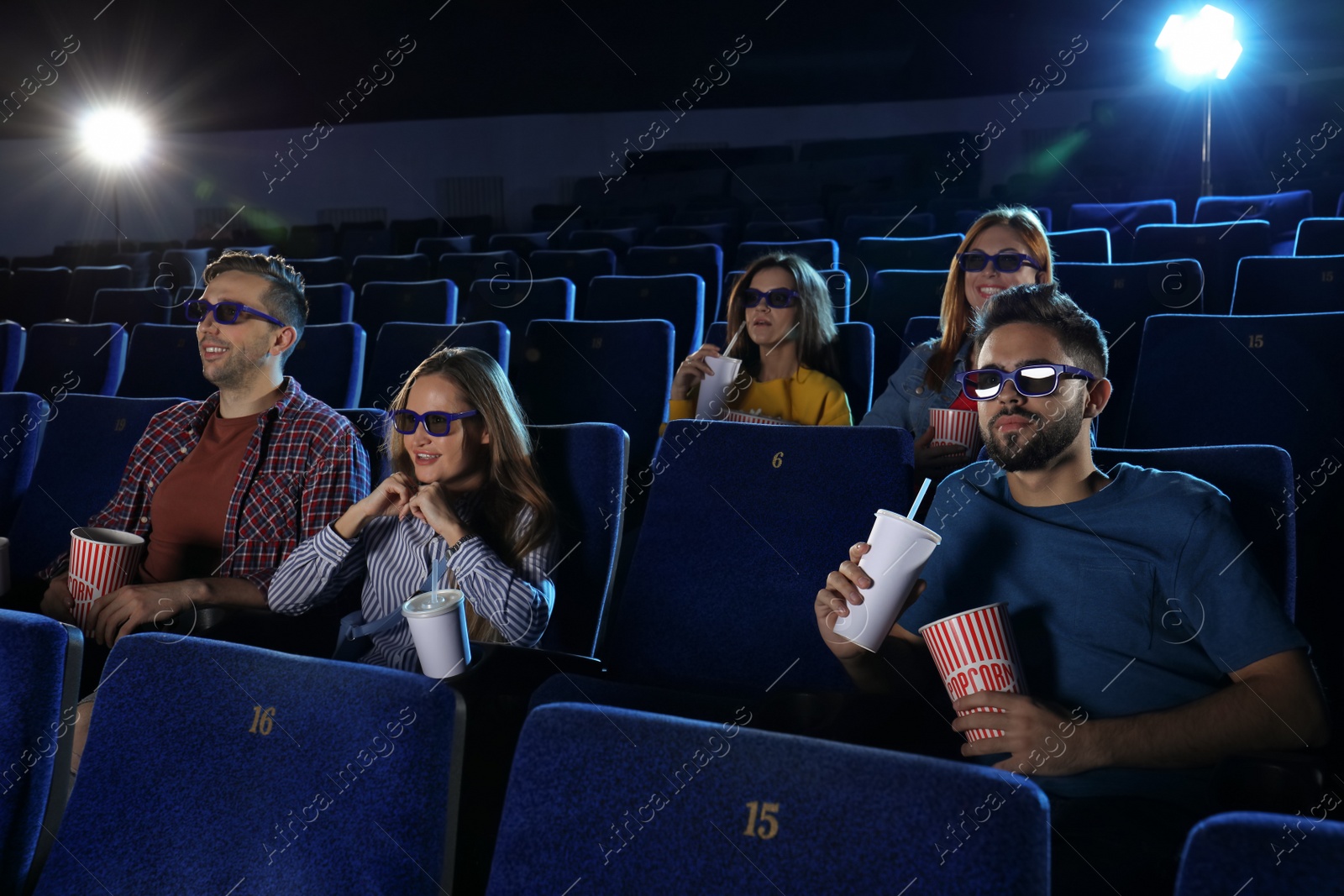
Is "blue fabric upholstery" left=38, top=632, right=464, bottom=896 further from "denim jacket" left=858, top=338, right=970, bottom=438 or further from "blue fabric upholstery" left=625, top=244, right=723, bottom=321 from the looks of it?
"blue fabric upholstery" left=625, top=244, right=723, bottom=321

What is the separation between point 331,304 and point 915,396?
241cm

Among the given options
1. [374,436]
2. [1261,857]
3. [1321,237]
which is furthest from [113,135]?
[1261,857]

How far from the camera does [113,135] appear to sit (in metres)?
9.22

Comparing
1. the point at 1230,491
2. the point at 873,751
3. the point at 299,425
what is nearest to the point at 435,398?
the point at 299,425

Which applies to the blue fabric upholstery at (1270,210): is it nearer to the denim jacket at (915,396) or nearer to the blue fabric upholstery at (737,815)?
the denim jacket at (915,396)

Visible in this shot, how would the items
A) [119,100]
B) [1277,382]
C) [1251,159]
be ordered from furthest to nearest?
1. [119,100]
2. [1251,159]
3. [1277,382]

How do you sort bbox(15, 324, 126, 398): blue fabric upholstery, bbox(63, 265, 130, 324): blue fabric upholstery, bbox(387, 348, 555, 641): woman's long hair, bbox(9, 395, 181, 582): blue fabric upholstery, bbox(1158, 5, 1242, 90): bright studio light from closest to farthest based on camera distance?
bbox(387, 348, 555, 641): woman's long hair
bbox(9, 395, 181, 582): blue fabric upholstery
bbox(15, 324, 126, 398): blue fabric upholstery
bbox(63, 265, 130, 324): blue fabric upholstery
bbox(1158, 5, 1242, 90): bright studio light

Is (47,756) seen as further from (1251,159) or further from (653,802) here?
(1251,159)

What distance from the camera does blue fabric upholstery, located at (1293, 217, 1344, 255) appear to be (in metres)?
3.37

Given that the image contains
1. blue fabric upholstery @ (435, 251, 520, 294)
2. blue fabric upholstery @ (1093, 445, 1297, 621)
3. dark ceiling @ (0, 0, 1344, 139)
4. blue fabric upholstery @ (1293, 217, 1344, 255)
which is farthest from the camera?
dark ceiling @ (0, 0, 1344, 139)

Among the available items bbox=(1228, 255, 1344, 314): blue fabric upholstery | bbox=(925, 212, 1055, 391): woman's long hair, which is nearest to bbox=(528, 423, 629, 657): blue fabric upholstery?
bbox=(925, 212, 1055, 391): woman's long hair

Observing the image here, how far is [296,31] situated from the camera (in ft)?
25.8

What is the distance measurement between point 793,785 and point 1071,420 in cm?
73

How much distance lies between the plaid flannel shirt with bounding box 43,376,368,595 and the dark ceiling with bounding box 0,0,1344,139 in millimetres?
6880
